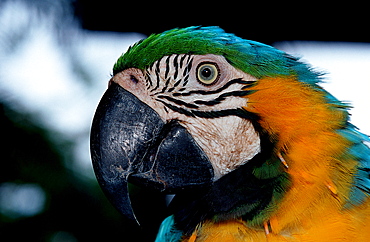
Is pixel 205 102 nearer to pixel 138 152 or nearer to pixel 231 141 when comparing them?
pixel 231 141

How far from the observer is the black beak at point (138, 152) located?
106cm

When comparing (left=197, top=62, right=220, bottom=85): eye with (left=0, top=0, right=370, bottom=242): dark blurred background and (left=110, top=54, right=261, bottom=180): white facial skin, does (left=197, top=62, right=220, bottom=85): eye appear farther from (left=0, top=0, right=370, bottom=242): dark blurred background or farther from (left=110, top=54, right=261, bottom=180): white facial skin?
(left=0, top=0, right=370, bottom=242): dark blurred background

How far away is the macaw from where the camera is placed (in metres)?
1.03

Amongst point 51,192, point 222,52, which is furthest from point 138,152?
point 51,192

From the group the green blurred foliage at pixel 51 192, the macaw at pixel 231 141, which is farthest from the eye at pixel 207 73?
the green blurred foliage at pixel 51 192

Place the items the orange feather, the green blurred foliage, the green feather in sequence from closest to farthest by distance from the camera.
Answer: the orange feather, the green feather, the green blurred foliage

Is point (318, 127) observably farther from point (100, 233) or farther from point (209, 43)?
point (100, 233)

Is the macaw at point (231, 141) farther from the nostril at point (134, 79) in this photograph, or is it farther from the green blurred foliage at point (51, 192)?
the green blurred foliage at point (51, 192)

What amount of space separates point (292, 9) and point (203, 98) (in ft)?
5.15

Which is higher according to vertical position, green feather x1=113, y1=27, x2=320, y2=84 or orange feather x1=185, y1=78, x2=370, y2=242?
green feather x1=113, y1=27, x2=320, y2=84

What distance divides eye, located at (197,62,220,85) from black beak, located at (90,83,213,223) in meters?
0.16

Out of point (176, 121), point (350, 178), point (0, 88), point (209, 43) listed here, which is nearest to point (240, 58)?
point (209, 43)

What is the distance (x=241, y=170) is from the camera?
1.13 m

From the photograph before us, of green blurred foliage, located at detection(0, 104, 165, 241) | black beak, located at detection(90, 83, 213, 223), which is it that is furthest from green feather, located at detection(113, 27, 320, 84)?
green blurred foliage, located at detection(0, 104, 165, 241)
